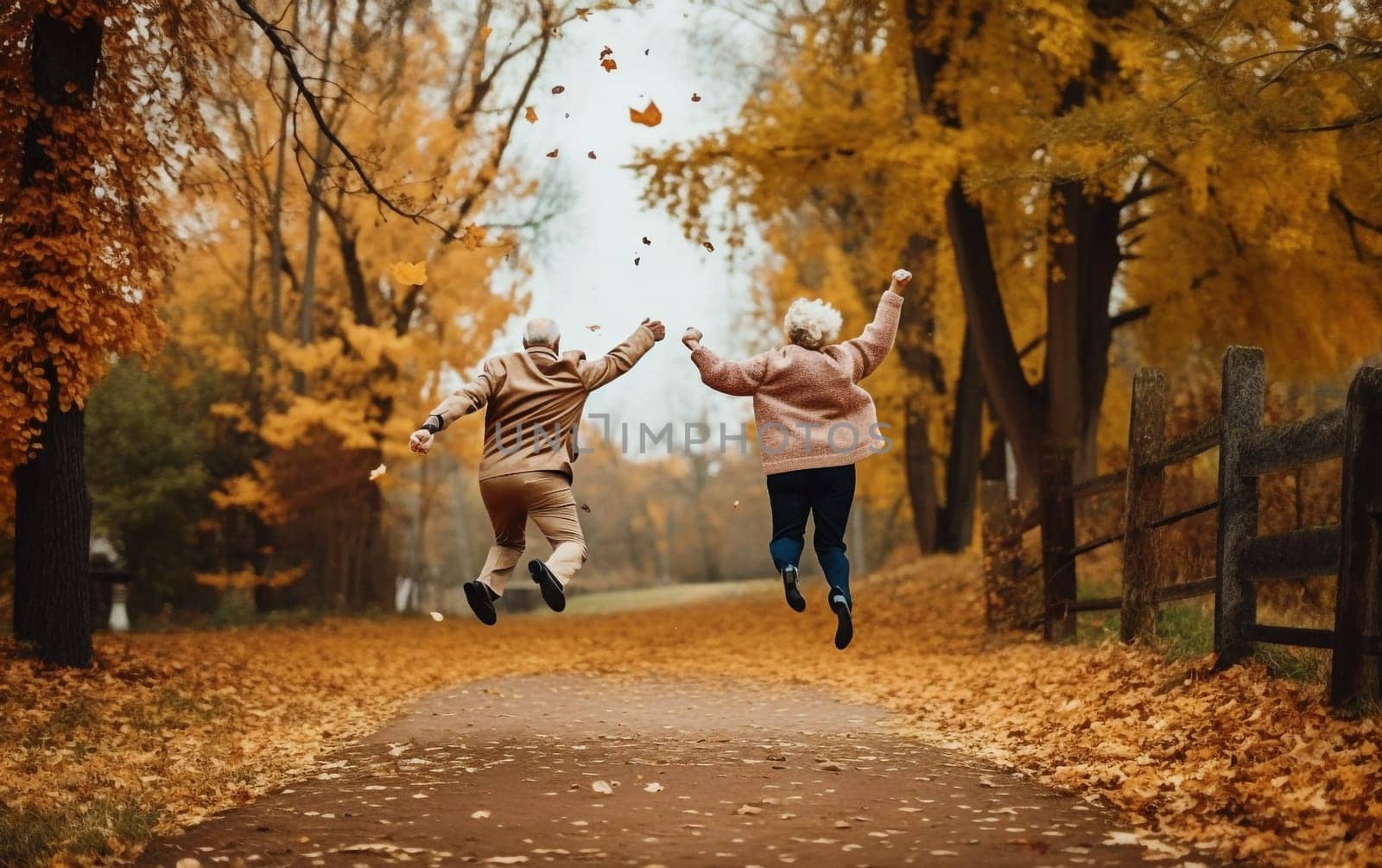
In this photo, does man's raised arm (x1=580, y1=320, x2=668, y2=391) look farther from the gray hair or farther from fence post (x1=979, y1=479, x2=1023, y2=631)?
fence post (x1=979, y1=479, x2=1023, y2=631)

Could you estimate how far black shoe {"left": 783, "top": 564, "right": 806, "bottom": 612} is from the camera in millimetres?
7117

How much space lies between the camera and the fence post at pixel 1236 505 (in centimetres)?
745

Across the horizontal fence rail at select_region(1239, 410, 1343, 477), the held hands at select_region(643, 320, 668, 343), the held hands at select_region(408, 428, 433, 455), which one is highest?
the held hands at select_region(643, 320, 668, 343)

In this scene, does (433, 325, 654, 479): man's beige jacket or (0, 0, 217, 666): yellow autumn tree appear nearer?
(433, 325, 654, 479): man's beige jacket

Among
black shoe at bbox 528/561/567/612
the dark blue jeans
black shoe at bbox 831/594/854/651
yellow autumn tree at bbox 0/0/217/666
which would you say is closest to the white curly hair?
the dark blue jeans

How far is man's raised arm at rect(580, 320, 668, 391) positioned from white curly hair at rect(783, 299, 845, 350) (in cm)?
82

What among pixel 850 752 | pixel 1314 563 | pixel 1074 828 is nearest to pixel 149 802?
pixel 850 752

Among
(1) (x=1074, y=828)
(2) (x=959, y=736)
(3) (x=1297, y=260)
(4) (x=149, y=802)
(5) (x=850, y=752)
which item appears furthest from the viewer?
(3) (x=1297, y=260)

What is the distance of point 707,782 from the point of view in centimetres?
645

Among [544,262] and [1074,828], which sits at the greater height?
[544,262]

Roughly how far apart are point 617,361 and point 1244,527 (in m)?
3.67

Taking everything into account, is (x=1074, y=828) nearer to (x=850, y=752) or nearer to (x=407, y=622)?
(x=850, y=752)

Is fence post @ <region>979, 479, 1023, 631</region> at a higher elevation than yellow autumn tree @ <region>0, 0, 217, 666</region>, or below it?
below

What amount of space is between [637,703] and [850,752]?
2.96m
